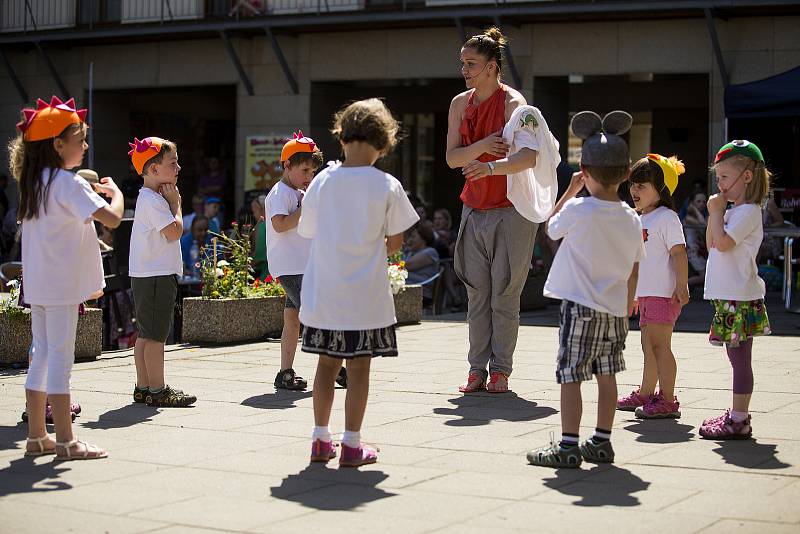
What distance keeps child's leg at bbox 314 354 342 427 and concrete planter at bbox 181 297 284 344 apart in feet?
16.0

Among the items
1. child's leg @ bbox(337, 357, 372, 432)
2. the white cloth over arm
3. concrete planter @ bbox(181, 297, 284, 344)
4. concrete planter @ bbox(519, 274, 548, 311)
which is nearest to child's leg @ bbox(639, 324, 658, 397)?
the white cloth over arm

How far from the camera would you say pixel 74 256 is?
5.73 m

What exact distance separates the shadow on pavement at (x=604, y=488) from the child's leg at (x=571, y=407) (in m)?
0.20

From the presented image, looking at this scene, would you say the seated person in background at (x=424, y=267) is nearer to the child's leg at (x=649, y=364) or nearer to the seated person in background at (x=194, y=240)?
the seated person in background at (x=194, y=240)

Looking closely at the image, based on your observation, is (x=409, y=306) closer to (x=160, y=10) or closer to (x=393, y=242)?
(x=393, y=242)

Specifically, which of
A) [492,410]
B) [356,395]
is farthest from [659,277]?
Answer: [356,395]

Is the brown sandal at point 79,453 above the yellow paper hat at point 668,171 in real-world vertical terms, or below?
below

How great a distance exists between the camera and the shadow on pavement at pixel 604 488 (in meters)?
4.82

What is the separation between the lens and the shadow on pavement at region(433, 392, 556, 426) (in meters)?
6.70

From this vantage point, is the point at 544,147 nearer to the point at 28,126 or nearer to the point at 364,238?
the point at 364,238

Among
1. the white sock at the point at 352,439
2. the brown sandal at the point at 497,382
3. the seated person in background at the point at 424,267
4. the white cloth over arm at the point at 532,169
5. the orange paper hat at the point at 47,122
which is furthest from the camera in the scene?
the seated person in background at the point at 424,267

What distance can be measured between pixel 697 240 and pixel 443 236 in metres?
3.49

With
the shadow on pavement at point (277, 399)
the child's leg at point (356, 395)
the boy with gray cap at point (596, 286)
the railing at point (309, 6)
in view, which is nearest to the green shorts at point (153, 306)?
the shadow on pavement at point (277, 399)

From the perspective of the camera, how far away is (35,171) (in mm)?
5762
